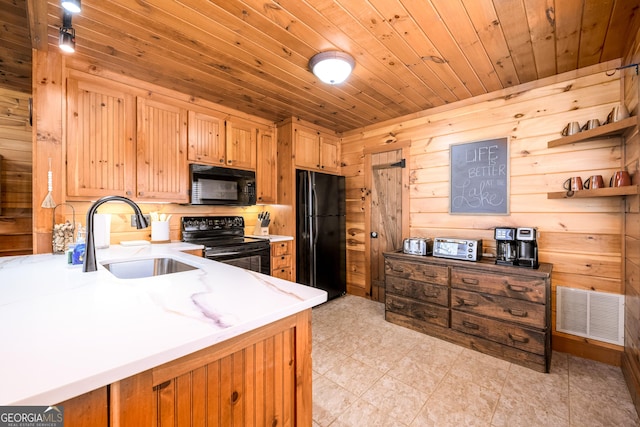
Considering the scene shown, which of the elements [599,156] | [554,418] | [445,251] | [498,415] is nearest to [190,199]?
[445,251]

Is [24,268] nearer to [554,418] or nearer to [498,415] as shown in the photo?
[498,415]

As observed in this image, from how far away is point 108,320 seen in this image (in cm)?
76

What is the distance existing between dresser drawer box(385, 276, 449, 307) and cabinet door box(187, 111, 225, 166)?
2.35 m

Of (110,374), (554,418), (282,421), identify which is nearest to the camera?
(110,374)

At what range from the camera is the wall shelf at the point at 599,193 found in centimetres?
179

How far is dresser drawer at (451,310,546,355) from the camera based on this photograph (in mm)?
2125

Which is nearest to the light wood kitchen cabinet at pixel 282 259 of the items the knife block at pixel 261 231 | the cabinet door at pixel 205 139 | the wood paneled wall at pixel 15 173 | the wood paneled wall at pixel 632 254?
the knife block at pixel 261 231

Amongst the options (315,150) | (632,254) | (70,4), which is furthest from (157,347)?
(315,150)

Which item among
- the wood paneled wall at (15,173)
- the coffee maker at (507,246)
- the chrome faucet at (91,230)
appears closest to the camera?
the chrome faucet at (91,230)

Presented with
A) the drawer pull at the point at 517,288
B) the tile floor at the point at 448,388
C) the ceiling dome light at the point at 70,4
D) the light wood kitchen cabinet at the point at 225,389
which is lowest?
the tile floor at the point at 448,388

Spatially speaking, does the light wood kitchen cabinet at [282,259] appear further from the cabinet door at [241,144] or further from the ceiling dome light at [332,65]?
the ceiling dome light at [332,65]

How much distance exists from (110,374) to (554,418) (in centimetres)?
232

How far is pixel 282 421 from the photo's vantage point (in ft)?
3.08

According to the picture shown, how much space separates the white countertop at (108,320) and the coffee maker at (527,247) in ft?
7.04
